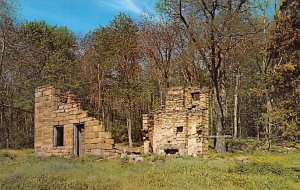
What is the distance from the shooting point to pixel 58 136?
22.5 m

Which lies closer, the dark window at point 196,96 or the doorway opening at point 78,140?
the doorway opening at point 78,140

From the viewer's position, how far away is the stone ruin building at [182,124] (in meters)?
26.4

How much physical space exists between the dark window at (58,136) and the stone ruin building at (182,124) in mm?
7303

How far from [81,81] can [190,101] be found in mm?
16649

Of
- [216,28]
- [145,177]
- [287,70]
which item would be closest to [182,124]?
[216,28]

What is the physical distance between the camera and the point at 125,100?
39.5 metres

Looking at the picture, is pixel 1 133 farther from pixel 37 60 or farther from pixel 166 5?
pixel 166 5

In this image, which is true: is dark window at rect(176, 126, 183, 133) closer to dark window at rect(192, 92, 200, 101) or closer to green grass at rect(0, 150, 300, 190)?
dark window at rect(192, 92, 200, 101)

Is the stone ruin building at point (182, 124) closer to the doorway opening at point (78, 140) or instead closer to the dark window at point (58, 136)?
the doorway opening at point (78, 140)

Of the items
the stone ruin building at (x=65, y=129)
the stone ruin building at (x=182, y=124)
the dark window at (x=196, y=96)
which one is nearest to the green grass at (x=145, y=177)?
the stone ruin building at (x=65, y=129)

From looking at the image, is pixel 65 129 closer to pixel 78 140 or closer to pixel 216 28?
pixel 78 140

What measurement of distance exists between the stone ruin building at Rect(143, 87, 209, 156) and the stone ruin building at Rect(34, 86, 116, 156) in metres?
7.36

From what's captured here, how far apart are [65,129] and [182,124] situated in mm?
8829

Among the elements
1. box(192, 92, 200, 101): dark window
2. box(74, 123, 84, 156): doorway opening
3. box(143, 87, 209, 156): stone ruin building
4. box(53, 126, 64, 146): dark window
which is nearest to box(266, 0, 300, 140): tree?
box(143, 87, 209, 156): stone ruin building
